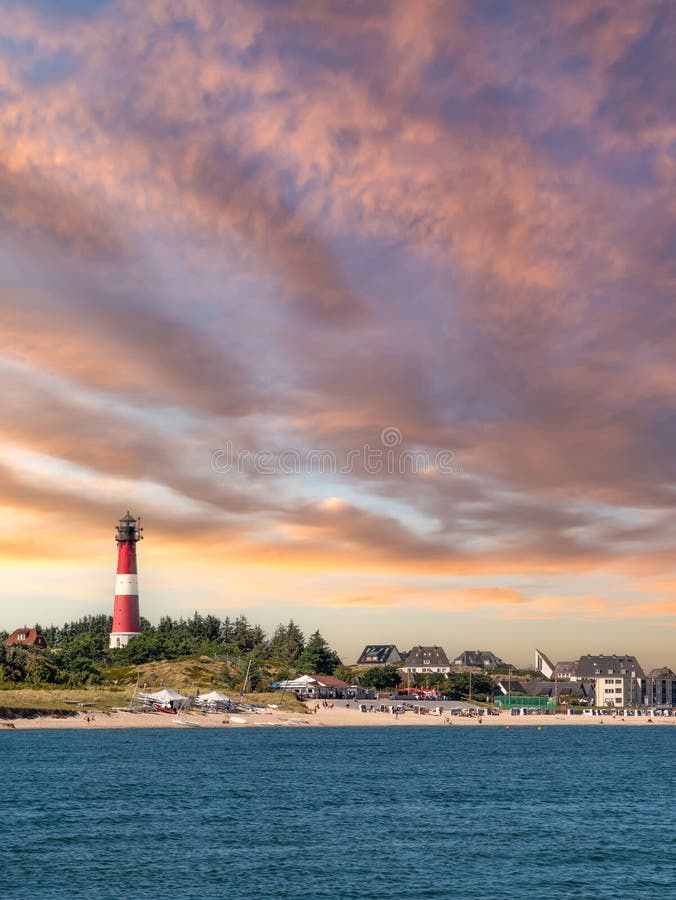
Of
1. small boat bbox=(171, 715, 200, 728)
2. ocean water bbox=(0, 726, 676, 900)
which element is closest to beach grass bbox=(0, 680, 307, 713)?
small boat bbox=(171, 715, 200, 728)

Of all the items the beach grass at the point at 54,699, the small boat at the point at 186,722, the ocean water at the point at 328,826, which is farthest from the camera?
the small boat at the point at 186,722

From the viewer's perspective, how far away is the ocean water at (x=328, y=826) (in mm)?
52812

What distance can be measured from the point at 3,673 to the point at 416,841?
14988 centimetres

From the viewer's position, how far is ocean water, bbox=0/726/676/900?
52.8m

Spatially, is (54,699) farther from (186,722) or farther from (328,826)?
(328,826)

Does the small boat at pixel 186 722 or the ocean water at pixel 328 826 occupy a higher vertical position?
the ocean water at pixel 328 826

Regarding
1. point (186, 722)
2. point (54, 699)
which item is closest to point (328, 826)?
point (186, 722)

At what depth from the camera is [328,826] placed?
234 ft

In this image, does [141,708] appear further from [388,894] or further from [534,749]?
[388,894]

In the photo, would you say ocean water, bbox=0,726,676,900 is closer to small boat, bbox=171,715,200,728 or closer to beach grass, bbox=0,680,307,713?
beach grass, bbox=0,680,307,713

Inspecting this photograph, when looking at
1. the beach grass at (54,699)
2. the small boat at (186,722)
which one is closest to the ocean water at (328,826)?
the beach grass at (54,699)

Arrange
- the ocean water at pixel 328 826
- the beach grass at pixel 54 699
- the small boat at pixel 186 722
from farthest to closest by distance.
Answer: the small boat at pixel 186 722 < the beach grass at pixel 54 699 < the ocean water at pixel 328 826

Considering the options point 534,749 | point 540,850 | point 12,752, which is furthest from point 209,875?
point 534,749

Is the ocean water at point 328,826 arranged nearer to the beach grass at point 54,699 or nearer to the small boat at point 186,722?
the beach grass at point 54,699
